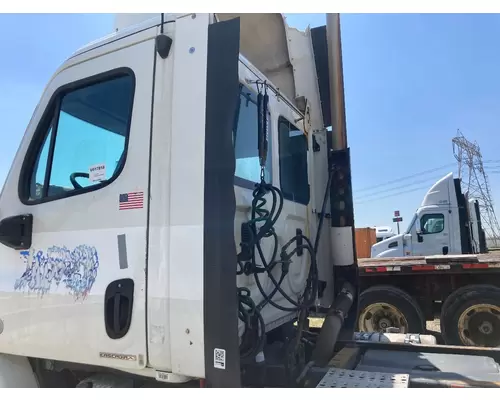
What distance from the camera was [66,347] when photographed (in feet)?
6.59

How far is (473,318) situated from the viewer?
5906mm

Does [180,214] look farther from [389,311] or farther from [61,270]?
[389,311]

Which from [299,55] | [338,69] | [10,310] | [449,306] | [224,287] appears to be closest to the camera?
[224,287]

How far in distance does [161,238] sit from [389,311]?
567 cm

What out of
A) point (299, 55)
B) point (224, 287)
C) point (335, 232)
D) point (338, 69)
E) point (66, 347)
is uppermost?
point (299, 55)

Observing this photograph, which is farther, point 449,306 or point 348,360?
point 449,306

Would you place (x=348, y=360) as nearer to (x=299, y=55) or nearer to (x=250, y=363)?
(x=250, y=363)

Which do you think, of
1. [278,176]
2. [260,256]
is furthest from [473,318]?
[260,256]

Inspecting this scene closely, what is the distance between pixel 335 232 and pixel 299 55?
5.12ft

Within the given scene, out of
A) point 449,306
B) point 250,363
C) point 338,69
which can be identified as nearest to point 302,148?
point 338,69

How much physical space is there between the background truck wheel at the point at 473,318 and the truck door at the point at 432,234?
5615 mm

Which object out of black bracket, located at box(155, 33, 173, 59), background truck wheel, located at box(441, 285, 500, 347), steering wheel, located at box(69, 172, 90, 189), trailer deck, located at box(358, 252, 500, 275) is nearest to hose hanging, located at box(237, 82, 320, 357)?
black bracket, located at box(155, 33, 173, 59)

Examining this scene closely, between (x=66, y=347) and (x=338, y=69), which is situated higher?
(x=338, y=69)

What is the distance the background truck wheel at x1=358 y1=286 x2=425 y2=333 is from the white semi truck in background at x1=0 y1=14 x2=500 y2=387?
12.8ft
